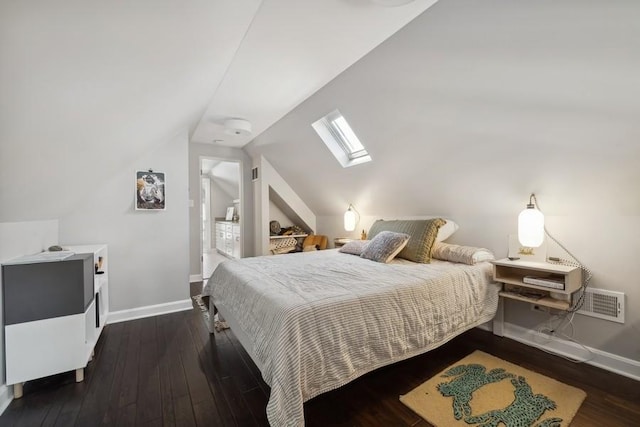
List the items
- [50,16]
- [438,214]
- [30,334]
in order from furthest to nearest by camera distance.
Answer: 1. [438,214]
2. [30,334]
3. [50,16]

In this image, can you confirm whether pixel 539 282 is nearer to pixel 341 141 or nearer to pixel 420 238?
pixel 420 238

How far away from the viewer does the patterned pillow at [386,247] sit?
273 cm

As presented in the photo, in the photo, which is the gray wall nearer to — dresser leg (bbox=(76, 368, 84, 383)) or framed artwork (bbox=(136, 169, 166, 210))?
framed artwork (bbox=(136, 169, 166, 210))

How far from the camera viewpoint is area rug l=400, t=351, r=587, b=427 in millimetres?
1550

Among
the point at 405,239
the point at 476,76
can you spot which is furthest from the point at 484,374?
the point at 476,76

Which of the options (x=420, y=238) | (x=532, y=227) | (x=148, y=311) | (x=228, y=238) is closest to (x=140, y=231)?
(x=148, y=311)

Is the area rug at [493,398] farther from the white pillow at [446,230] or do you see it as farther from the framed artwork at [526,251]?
the white pillow at [446,230]

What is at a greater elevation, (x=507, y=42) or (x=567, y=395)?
(x=507, y=42)

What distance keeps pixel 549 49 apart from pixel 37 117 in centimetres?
246

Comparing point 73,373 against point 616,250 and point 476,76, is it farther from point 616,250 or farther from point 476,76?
point 616,250

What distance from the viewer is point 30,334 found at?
1.73m

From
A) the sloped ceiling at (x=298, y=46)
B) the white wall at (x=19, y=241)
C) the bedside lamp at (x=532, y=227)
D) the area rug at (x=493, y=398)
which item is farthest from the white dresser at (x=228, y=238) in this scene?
the bedside lamp at (x=532, y=227)

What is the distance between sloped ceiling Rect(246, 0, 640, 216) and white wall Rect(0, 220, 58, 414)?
2.52 metres

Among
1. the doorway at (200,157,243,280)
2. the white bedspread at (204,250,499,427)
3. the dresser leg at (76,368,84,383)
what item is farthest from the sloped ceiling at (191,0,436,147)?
the doorway at (200,157,243,280)
